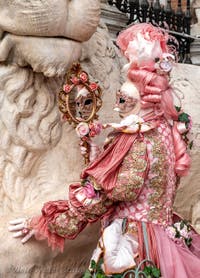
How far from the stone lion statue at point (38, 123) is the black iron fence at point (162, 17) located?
2316mm

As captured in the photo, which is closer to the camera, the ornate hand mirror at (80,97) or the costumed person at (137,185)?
the costumed person at (137,185)

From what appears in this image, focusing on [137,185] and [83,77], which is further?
[83,77]

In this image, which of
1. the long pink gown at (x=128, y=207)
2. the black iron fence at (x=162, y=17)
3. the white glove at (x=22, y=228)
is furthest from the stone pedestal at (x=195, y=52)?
Answer: the white glove at (x=22, y=228)

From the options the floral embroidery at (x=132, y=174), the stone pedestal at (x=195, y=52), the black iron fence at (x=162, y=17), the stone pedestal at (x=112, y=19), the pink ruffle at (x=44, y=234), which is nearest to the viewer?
the floral embroidery at (x=132, y=174)

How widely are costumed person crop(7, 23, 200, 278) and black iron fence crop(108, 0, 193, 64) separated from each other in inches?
97.3

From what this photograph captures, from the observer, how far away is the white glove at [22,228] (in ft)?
9.08

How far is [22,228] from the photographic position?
2773 millimetres

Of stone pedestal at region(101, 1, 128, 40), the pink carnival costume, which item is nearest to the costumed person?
the pink carnival costume

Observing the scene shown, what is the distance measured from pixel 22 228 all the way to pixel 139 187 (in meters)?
0.52

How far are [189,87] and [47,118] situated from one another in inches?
40.1

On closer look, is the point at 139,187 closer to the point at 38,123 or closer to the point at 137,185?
the point at 137,185

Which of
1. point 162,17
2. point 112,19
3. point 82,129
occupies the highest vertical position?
point 162,17

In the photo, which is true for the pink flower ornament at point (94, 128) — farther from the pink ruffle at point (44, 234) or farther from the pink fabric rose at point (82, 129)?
the pink ruffle at point (44, 234)

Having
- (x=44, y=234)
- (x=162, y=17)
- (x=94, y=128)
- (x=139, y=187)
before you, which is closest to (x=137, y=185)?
(x=139, y=187)
